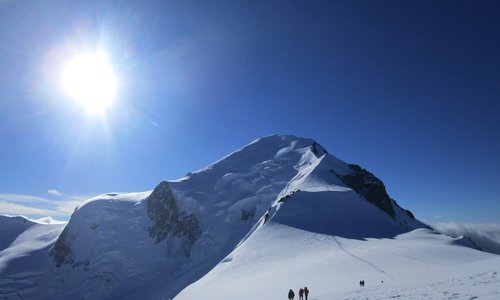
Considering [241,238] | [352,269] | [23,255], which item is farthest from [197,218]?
[352,269]

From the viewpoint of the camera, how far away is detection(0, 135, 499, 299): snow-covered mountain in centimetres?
4234

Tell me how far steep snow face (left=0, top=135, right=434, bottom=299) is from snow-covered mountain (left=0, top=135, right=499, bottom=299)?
1.36 feet

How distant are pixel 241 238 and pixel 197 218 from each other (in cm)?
2855

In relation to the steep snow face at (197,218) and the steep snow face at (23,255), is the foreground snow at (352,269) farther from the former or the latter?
the steep snow face at (23,255)

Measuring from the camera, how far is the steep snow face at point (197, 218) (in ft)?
258

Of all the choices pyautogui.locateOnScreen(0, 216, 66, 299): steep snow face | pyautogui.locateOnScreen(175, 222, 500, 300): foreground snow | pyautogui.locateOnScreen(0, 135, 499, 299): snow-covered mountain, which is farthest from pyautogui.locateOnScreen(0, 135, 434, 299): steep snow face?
pyautogui.locateOnScreen(175, 222, 500, 300): foreground snow

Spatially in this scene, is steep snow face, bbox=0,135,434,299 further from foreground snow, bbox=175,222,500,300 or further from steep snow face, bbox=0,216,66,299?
foreground snow, bbox=175,222,500,300

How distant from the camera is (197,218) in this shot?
11181cm

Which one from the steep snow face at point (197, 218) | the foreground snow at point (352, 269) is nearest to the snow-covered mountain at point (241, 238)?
the foreground snow at point (352, 269)

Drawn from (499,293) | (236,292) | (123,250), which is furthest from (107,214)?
(499,293)

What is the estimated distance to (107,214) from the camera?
127m

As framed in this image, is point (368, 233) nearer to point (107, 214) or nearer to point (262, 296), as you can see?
point (262, 296)

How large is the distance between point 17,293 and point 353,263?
117 meters

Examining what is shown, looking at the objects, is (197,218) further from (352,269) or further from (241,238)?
(352,269)
